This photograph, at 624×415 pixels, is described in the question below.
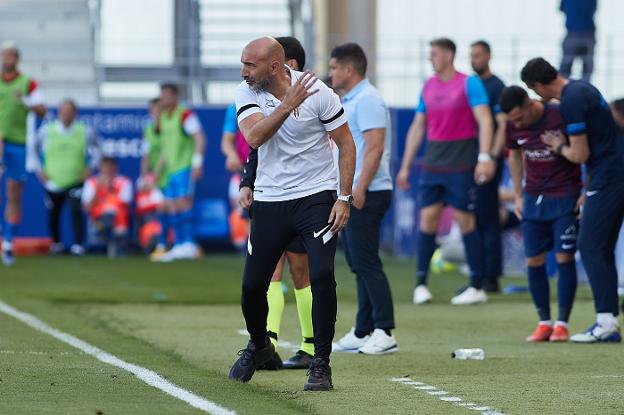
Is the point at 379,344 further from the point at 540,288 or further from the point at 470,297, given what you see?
the point at 470,297

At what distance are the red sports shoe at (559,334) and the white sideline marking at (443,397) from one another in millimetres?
2653

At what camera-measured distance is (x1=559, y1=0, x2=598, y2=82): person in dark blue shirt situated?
836 inches

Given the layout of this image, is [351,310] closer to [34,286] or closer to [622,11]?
[34,286]

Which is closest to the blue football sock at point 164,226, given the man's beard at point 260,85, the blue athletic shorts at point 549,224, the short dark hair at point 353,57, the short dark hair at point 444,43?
the short dark hair at point 444,43

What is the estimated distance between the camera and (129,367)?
8.41m

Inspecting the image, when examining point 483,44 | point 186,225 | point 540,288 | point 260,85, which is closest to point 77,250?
point 186,225

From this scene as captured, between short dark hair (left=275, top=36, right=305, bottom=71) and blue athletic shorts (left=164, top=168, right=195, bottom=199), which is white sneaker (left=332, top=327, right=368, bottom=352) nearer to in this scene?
short dark hair (left=275, top=36, right=305, bottom=71)

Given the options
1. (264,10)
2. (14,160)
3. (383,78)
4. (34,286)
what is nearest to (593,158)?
(34,286)

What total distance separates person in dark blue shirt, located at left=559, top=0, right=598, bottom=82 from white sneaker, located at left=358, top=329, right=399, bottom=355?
12183 millimetres

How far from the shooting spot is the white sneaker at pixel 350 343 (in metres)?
10.1

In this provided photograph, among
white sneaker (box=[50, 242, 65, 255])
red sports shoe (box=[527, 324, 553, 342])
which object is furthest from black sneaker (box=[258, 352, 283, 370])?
white sneaker (box=[50, 242, 65, 255])

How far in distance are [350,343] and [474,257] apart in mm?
4255

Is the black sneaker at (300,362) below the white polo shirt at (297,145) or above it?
below

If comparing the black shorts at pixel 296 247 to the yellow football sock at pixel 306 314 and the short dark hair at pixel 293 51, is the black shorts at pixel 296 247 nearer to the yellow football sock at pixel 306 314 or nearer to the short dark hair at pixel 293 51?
the yellow football sock at pixel 306 314
